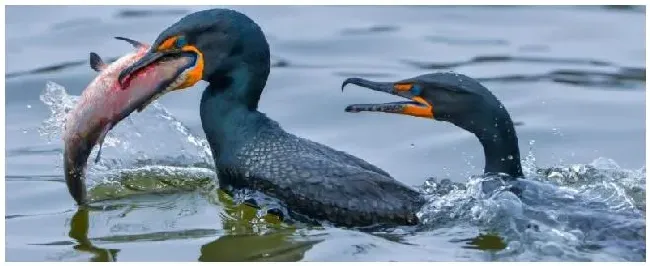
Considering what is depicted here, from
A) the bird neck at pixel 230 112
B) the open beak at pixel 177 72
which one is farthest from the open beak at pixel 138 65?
the bird neck at pixel 230 112

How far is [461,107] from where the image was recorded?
840 cm

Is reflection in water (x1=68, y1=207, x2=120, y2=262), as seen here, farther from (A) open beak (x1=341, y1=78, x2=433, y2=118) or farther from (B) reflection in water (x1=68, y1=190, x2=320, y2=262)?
(A) open beak (x1=341, y1=78, x2=433, y2=118)

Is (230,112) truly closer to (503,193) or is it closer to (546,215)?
(503,193)

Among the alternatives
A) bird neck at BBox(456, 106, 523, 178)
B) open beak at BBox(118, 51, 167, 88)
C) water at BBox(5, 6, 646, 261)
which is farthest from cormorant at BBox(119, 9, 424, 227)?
bird neck at BBox(456, 106, 523, 178)

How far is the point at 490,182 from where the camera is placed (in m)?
8.45

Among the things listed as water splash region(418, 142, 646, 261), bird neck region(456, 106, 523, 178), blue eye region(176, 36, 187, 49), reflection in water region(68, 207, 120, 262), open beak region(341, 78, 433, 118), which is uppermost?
blue eye region(176, 36, 187, 49)

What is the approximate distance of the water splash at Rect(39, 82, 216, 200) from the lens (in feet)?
30.2

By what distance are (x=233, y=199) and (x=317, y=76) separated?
3.86m

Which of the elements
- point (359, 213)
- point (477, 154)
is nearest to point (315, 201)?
point (359, 213)

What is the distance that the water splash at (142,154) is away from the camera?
9.21 metres

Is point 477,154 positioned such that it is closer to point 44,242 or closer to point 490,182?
point 490,182

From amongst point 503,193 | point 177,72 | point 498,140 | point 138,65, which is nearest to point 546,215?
point 503,193

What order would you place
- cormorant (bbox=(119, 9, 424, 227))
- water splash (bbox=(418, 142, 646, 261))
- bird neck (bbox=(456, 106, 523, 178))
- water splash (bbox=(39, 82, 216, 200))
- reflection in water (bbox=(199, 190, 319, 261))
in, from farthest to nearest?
water splash (bbox=(39, 82, 216, 200)) → bird neck (bbox=(456, 106, 523, 178)) → cormorant (bbox=(119, 9, 424, 227)) → reflection in water (bbox=(199, 190, 319, 261)) → water splash (bbox=(418, 142, 646, 261))

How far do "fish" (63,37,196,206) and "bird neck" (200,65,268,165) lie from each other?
23 centimetres
